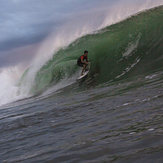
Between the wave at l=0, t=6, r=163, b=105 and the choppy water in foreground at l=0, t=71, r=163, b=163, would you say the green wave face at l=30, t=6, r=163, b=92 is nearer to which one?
the wave at l=0, t=6, r=163, b=105

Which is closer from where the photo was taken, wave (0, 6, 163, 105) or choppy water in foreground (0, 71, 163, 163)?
choppy water in foreground (0, 71, 163, 163)

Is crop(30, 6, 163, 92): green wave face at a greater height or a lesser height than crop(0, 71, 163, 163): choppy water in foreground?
greater

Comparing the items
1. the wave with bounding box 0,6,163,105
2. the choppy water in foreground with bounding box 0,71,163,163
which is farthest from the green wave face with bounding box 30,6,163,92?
the choppy water in foreground with bounding box 0,71,163,163

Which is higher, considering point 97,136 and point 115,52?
point 115,52

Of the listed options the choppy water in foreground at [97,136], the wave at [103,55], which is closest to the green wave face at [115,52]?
the wave at [103,55]

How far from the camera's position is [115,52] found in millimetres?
11438

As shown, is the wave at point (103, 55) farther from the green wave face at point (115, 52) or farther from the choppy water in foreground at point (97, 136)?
the choppy water in foreground at point (97, 136)

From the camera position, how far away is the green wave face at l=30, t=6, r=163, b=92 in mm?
9195

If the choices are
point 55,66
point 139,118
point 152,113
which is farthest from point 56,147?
point 55,66

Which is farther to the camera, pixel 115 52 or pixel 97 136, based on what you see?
pixel 115 52

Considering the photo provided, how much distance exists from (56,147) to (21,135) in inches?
45.9

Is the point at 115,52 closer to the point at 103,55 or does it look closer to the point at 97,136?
the point at 103,55

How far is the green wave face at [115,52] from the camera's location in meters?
9.20

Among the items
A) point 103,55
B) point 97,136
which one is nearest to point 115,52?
point 103,55
